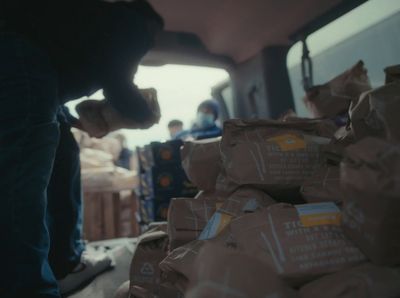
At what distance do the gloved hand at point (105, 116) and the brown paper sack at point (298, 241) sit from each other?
0.74m

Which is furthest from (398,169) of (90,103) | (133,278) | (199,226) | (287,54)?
(287,54)

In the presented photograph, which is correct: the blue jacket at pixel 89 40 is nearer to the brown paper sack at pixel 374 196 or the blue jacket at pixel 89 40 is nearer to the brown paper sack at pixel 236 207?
the brown paper sack at pixel 236 207

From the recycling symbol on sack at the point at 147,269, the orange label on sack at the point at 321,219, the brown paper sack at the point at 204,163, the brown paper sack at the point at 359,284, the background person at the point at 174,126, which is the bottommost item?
the recycling symbol on sack at the point at 147,269

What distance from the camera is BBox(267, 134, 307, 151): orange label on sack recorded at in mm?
769

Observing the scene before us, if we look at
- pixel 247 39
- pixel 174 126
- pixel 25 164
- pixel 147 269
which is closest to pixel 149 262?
pixel 147 269

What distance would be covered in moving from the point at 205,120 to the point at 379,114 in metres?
1.82

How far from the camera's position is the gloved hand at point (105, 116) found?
4.09 ft

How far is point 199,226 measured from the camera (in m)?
0.79

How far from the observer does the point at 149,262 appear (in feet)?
2.75

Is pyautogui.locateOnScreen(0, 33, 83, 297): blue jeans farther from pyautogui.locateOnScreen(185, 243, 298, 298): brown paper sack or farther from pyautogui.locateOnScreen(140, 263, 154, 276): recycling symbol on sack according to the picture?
pyautogui.locateOnScreen(185, 243, 298, 298): brown paper sack

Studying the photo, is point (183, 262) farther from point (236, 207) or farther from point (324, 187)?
point (324, 187)

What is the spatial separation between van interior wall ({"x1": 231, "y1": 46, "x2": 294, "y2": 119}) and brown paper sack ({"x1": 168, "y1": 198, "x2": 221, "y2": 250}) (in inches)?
35.6

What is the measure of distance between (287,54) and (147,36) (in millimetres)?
792

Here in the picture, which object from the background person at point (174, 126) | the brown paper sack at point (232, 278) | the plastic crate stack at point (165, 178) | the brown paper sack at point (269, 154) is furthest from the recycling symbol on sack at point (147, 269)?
the background person at point (174, 126)
